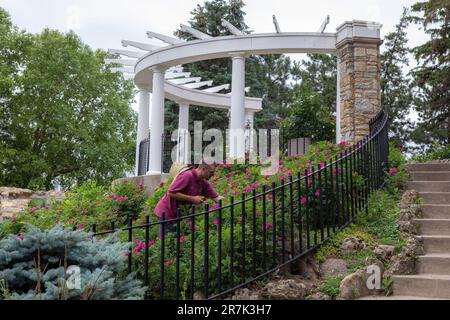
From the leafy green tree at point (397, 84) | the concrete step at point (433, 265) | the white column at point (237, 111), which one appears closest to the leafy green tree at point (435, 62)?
the leafy green tree at point (397, 84)

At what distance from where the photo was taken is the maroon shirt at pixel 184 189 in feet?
16.0

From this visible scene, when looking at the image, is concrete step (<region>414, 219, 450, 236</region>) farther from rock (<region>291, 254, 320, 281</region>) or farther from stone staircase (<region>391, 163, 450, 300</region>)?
rock (<region>291, 254, 320, 281</region>)

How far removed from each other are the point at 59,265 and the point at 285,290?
2.00 meters

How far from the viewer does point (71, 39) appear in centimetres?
2317

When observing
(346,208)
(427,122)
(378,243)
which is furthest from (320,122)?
(427,122)

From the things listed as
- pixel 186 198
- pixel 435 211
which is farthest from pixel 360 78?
pixel 186 198

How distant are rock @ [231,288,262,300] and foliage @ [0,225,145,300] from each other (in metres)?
1.14

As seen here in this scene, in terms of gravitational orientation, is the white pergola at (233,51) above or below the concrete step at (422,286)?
above

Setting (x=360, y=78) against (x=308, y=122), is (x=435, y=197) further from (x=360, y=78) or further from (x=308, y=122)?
(x=308, y=122)

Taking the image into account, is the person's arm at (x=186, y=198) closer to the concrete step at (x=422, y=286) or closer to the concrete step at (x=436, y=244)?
the concrete step at (x=422, y=286)

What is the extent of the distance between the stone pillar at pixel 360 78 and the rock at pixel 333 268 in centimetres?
488

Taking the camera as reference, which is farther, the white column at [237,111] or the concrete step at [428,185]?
the white column at [237,111]

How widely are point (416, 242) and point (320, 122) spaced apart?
19.8 ft

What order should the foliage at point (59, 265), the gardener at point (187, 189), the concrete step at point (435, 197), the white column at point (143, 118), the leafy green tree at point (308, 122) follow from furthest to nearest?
the white column at point (143, 118)
the leafy green tree at point (308, 122)
the concrete step at point (435, 197)
the gardener at point (187, 189)
the foliage at point (59, 265)
